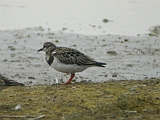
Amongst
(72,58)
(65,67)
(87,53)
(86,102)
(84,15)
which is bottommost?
(86,102)

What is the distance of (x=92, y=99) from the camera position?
7473 millimetres

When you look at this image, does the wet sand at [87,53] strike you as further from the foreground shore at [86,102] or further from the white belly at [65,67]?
the foreground shore at [86,102]

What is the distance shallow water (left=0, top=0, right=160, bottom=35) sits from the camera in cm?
1738

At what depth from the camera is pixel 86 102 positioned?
7289 millimetres

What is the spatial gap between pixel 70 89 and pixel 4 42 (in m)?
6.55

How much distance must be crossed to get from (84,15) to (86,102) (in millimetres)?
12508

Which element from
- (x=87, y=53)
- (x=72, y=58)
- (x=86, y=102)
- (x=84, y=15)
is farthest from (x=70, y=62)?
(x=84, y=15)

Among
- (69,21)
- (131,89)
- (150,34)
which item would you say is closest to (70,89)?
(131,89)

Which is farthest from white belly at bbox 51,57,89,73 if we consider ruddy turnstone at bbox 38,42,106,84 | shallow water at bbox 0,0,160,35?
shallow water at bbox 0,0,160,35

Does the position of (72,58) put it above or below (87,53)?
below

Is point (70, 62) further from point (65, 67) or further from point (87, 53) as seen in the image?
point (87, 53)

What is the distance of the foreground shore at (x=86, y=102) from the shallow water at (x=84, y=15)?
817 cm

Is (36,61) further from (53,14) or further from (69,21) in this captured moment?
(53,14)

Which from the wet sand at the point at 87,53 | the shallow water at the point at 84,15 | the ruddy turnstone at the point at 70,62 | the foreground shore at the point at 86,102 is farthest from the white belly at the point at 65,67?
the shallow water at the point at 84,15
